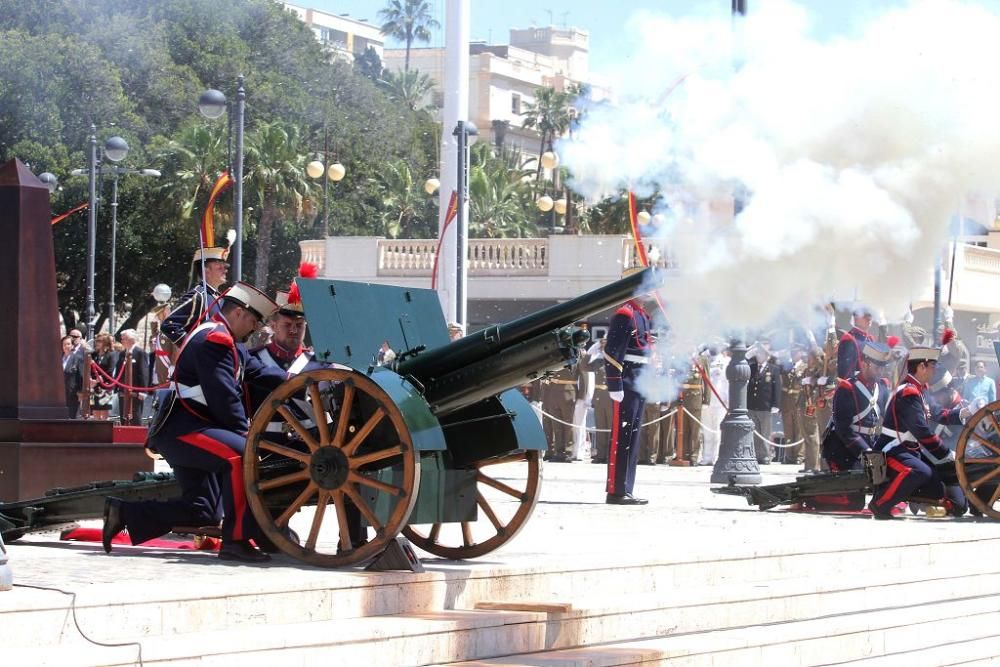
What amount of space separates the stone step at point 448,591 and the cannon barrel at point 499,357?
0.93 metres

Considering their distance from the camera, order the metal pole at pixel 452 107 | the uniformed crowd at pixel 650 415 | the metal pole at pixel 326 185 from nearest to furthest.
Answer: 1. the uniformed crowd at pixel 650 415
2. the metal pole at pixel 452 107
3. the metal pole at pixel 326 185

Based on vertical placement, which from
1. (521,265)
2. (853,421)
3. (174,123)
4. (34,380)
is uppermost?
(174,123)

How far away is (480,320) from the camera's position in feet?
155

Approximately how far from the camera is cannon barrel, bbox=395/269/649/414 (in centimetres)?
883

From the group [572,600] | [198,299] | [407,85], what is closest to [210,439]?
[572,600]

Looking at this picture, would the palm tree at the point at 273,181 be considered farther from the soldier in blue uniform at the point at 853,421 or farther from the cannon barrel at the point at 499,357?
the cannon barrel at the point at 499,357

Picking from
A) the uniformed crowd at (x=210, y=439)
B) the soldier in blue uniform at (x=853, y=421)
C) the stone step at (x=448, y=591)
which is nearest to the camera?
the stone step at (x=448, y=591)

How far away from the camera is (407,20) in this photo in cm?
12381

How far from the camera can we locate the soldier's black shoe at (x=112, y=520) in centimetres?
888

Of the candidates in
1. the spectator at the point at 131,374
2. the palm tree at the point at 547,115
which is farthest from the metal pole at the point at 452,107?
the palm tree at the point at 547,115

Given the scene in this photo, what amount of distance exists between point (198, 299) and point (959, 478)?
A: 635 cm

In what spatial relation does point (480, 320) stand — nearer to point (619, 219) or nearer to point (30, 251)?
point (619, 219)

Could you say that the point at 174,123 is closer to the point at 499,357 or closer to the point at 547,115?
the point at 547,115

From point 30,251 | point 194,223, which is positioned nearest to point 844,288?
point 30,251
